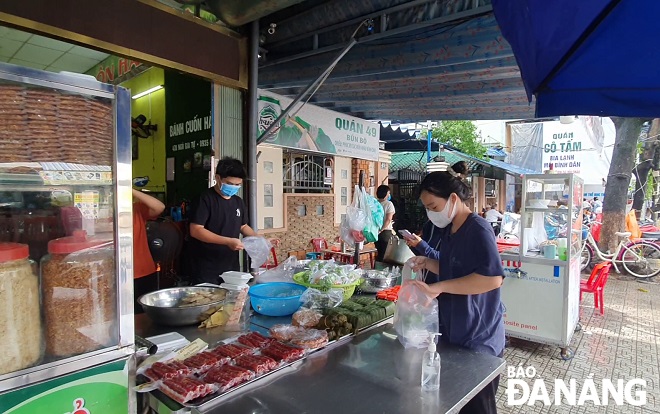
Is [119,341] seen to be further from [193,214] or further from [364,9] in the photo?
[364,9]

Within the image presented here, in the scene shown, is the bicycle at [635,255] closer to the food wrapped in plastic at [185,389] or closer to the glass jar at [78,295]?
the food wrapped in plastic at [185,389]

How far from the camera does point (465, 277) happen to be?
1748mm

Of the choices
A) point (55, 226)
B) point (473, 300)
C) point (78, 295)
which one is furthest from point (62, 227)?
point (473, 300)

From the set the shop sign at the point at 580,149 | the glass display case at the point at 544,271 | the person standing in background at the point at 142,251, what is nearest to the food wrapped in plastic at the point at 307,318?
the person standing in background at the point at 142,251

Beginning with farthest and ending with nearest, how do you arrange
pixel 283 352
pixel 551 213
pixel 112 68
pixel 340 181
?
pixel 340 181, pixel 112 68, pixel 551 213, pixel 283 352

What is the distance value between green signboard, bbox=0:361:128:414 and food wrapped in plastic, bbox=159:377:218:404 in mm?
124

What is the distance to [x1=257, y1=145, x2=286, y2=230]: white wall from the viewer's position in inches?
212

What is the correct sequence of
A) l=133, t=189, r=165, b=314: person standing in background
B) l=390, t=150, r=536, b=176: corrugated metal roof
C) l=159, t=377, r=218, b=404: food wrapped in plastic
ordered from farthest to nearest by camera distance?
l=390, t=150, r=536, b=176: corrugated metal roof → l=133, t=189, r=165, b=314: person standing in background → l=159, t=377, r=218, b=404: food wrapped in plastic

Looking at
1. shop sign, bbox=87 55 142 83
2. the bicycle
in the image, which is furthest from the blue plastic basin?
the bicycle

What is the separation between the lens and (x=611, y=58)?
1521 millimetres

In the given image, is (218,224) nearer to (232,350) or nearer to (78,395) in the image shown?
(232,350)

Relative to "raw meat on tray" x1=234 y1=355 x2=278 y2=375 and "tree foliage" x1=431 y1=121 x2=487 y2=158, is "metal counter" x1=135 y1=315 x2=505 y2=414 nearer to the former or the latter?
"raw meat on tray" x1=234 y1=355 x2=278 y2=375

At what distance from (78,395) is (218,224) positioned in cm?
199

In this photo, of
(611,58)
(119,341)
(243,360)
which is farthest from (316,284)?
(611,58)
